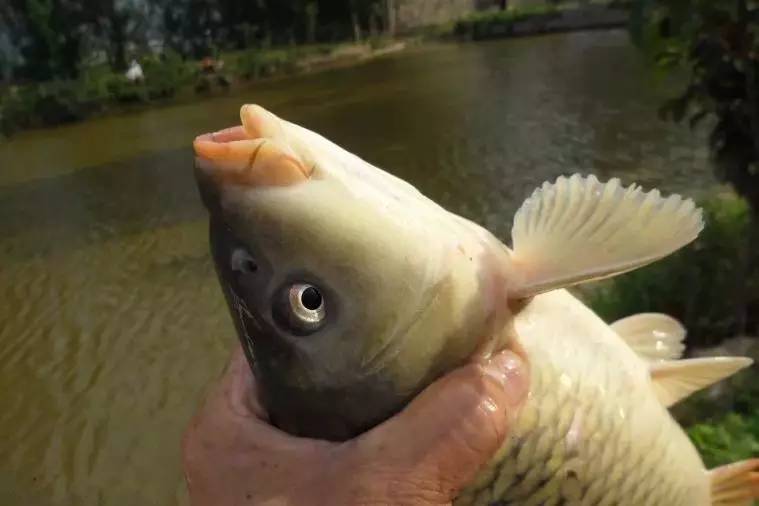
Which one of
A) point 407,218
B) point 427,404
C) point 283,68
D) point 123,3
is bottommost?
point 283,68

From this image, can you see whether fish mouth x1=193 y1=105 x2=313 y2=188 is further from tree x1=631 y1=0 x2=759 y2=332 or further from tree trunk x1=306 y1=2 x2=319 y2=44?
tree trunk x1=306 y1=2 x2=319 y2=44

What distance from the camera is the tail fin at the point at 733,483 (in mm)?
1319

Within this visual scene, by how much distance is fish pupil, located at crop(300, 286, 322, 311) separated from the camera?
3.17ft

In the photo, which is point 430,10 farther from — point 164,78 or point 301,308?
point 301,308

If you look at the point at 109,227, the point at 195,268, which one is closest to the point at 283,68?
the point at 109,227

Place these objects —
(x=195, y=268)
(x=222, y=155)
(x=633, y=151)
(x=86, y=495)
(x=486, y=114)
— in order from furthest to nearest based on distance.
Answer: (x=486, y=114)
(x=633, y=151)
(x=195, y=268)
(x=86, y=495)
(x=222, y=155)

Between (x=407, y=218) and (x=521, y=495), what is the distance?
358 millimetres

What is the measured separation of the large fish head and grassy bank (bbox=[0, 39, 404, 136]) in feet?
43.8

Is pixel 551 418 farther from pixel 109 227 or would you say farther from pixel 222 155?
pixel 109 227

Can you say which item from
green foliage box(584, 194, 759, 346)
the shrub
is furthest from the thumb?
the shrub

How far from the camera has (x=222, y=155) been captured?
953 millimetres

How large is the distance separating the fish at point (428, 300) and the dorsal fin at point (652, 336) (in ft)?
0.40

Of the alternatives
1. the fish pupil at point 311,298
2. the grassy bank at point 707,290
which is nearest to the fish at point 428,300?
the fish pupil at point 311,298

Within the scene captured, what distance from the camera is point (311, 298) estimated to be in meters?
0.97
